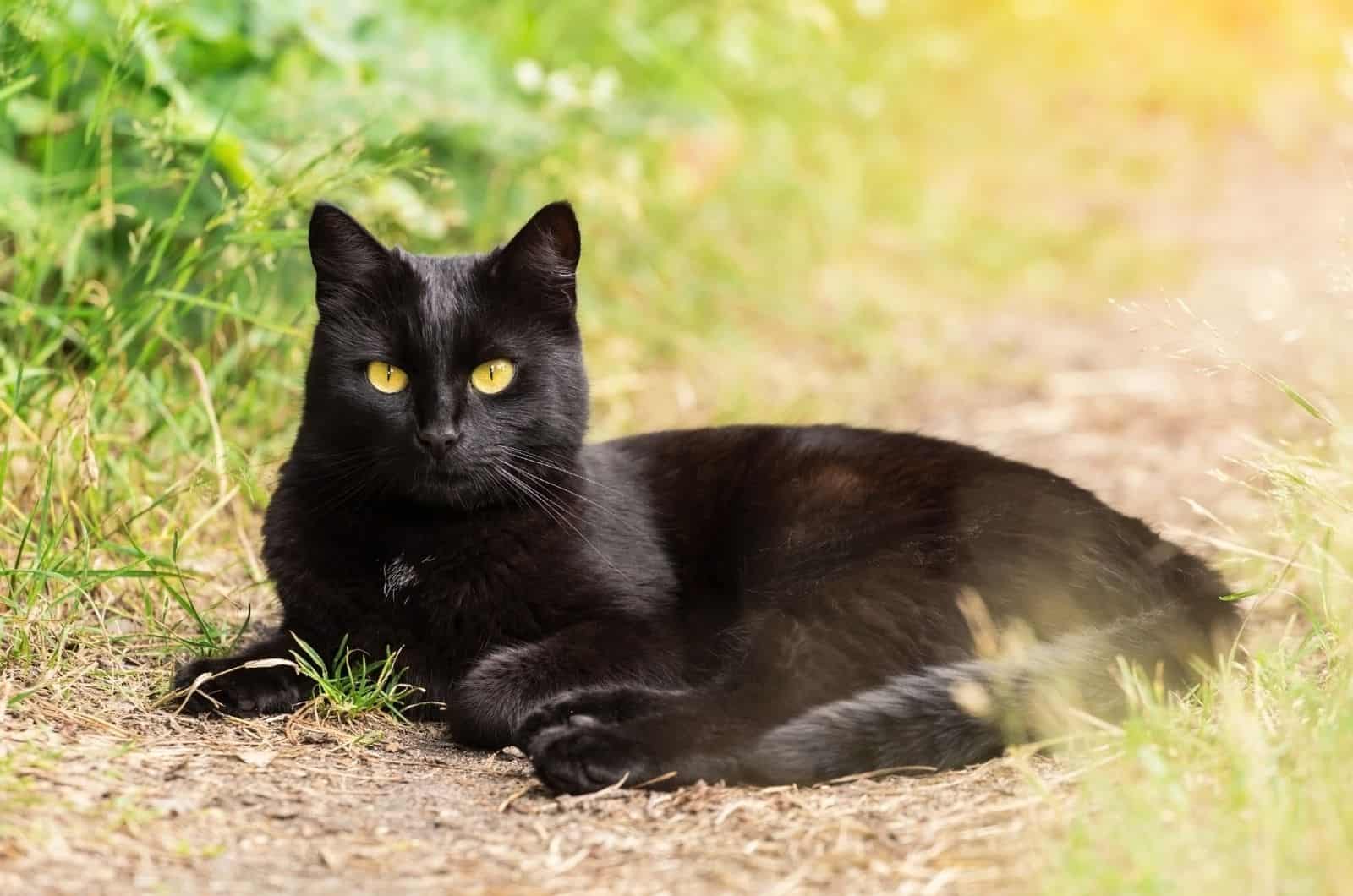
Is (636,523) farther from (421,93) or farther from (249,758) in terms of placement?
(421,93)

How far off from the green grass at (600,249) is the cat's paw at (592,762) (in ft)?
1.61

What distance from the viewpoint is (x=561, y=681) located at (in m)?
2.50

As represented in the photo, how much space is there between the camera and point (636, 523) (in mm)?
2852

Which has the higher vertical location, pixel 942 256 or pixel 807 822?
pixel 942 256

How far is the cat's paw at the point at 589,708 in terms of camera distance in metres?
2.37

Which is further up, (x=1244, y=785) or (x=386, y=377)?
(x=386, y=377)

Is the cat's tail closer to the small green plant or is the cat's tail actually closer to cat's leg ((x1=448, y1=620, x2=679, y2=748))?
cat's leg ((x1=448, y1=620, x2=679, y2=748))

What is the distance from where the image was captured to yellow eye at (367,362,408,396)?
2561mm

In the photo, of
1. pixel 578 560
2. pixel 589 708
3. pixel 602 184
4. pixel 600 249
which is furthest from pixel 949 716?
pixel 600 249

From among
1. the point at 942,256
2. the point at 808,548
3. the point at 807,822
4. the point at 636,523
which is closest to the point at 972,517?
the point at 808,548

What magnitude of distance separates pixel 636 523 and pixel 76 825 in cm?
132

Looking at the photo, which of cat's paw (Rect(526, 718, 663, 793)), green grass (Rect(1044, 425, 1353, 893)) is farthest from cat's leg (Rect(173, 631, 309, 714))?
green grass (Rect(1044, 425, 1353, 893))

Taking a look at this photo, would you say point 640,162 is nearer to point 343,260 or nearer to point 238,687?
point 343,260

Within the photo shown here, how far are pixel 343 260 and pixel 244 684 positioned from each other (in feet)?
2.80
